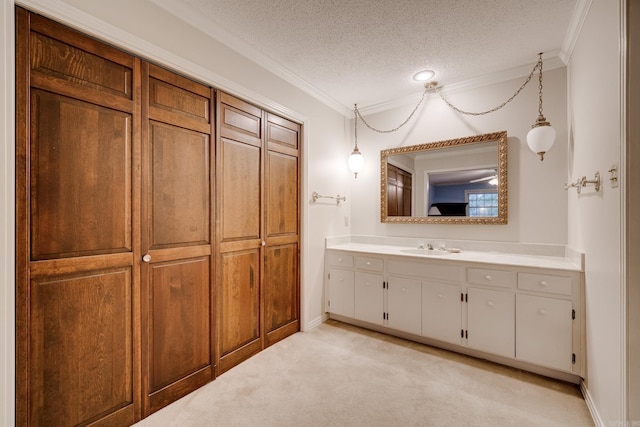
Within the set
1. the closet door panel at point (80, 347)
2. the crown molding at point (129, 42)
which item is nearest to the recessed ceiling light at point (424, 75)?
the crown molding at point (129, 42)

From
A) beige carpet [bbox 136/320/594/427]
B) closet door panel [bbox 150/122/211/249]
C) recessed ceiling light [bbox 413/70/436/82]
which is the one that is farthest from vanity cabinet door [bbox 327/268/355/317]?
recessed ceiling light [bbox 413/70/436/82]

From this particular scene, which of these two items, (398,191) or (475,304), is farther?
(398,191)

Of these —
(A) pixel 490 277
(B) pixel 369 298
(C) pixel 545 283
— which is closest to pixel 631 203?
(C) pixel 545 283

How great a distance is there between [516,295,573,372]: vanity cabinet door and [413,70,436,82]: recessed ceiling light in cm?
211

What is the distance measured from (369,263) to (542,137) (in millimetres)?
1822

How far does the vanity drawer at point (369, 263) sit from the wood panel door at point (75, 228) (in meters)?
1.99

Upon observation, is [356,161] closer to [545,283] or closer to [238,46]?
[238,46]

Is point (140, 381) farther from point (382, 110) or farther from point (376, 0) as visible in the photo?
point (382, 110)

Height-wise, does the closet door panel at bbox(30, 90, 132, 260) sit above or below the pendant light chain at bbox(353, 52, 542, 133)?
below

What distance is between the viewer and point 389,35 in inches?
84.0

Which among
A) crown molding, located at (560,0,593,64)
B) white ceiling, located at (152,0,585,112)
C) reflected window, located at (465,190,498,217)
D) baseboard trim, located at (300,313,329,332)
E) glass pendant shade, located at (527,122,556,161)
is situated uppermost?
white ceiling, located at (152,0,585,112)

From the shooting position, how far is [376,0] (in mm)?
1795

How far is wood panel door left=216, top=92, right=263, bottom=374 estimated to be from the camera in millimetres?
2172

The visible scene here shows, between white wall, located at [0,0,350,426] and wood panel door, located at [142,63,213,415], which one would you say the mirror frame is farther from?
wood panel door, located at [142,63,213,415]
